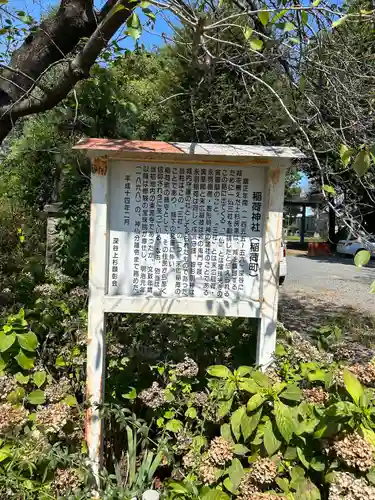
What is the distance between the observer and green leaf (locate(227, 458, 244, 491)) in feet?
5.91

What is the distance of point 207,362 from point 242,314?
0.53 m

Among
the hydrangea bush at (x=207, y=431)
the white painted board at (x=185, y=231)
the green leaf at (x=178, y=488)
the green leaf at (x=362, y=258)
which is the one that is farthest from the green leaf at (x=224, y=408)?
the green leaf at (x=362, y=258)

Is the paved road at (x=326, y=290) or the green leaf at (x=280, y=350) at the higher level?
the green leaf at (x=280, y=350)

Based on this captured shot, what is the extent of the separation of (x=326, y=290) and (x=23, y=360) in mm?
8882

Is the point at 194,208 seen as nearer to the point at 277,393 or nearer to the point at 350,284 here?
the point at 277,393

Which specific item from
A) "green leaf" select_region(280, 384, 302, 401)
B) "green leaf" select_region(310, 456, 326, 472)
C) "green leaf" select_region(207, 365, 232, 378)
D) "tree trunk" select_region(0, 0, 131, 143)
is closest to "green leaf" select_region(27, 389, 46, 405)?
"green leaf" select_region(207, 365, 232, 378)

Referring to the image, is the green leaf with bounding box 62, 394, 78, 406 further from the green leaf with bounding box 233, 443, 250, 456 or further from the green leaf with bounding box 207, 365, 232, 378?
the green leaf with bounding box 233, 443, 250, 456

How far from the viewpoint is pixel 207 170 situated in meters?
2.46

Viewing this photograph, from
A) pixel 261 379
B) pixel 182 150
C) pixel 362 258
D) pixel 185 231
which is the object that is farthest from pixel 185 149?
pixel 261 379

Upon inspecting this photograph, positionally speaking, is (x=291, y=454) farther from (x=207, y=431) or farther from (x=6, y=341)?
(x=6, y=341)

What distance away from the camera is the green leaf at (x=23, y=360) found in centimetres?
223

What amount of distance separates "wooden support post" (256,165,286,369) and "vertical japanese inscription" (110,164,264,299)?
0.05m

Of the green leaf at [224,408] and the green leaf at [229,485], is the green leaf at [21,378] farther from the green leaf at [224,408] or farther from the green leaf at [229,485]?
the green leaf at [229,485]

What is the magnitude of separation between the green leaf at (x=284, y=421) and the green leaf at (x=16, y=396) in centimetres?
126
